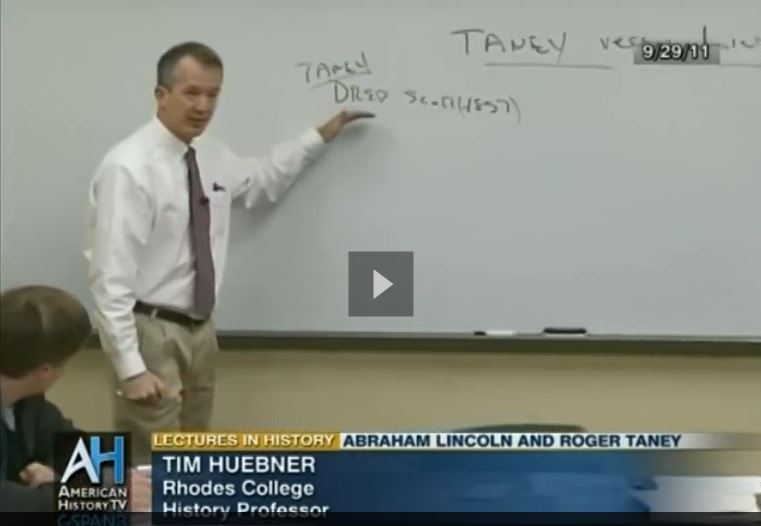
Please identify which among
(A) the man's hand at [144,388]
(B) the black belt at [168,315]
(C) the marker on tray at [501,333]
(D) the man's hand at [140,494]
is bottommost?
(D) the man's hand at [140,494]

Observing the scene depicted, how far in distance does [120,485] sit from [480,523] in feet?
1.78

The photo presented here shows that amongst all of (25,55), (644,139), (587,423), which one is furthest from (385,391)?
(25,55)

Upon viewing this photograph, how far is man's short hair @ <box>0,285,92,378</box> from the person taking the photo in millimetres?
1378

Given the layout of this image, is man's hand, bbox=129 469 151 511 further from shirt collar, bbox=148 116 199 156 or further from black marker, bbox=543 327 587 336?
black marker, bbox=543 327 587 336

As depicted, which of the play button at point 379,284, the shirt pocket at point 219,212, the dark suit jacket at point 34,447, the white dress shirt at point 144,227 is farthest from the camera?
the play button at point 379,284

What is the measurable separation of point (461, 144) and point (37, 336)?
80 centimetres

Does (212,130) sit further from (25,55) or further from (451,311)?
(451,311)

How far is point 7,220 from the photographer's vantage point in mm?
1778

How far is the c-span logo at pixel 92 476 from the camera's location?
4.66 ft

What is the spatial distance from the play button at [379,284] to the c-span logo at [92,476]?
1.88 ft

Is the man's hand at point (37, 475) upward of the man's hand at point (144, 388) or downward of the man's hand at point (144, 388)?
downward

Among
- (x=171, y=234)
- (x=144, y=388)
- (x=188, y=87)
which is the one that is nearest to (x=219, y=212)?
(x=171, y=234)

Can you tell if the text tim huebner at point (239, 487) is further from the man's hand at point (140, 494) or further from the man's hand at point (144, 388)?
the man's hand at point (144, 388)
